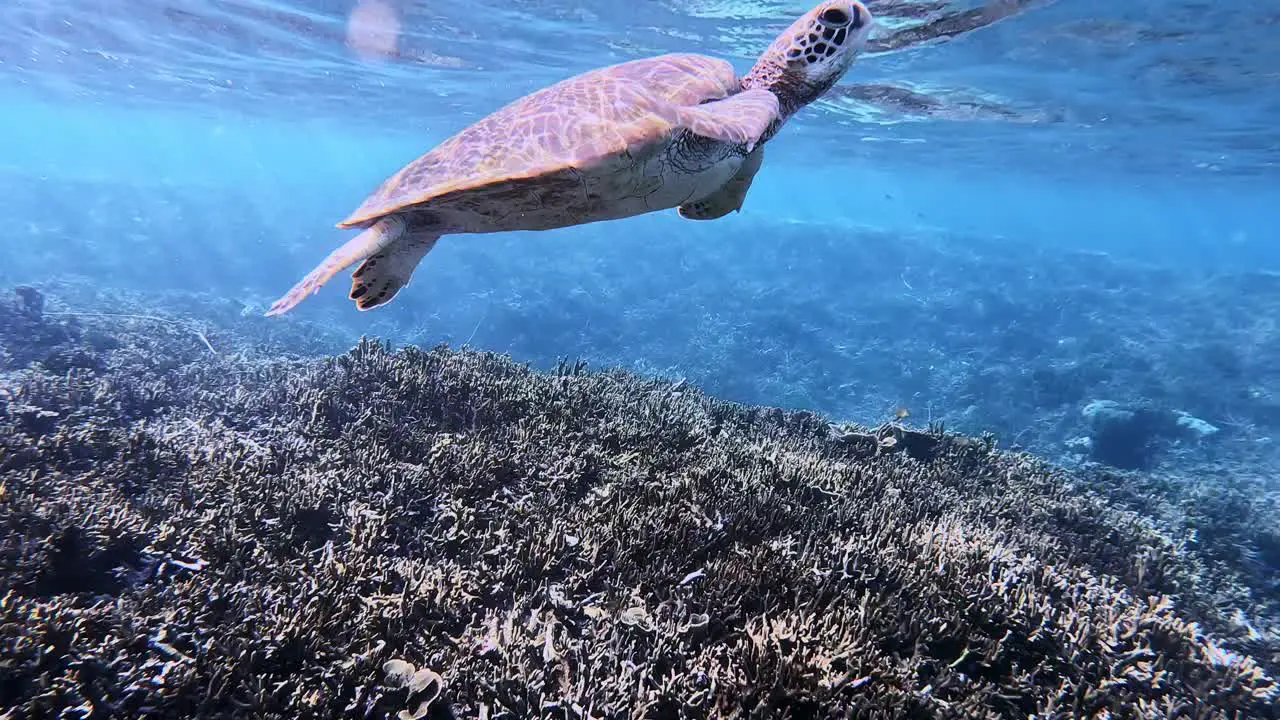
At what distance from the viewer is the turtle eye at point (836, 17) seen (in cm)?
418

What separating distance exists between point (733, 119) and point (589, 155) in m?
1.10

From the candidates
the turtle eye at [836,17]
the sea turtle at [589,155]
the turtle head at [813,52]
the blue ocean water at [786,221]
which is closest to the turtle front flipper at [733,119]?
the sea turtle at [589,155]

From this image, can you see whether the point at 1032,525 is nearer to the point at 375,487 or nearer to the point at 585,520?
the point at 585,520

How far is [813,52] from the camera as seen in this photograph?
4449 mm

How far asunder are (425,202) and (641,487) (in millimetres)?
2626

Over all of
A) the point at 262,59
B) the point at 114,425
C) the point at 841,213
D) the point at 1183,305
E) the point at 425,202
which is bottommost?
the point at 841,213

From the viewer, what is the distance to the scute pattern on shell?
3.44m

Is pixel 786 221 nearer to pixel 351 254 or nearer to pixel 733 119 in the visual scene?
pixel 733 119

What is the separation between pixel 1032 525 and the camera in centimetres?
569

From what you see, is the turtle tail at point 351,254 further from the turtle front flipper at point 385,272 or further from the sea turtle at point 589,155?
the turtle front flipper at point 385,272

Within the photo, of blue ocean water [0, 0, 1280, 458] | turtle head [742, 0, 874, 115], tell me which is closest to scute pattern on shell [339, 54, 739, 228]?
turtle head [742, 0, 874, 115]

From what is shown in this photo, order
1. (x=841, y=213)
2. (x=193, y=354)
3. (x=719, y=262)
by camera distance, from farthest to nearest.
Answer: (x=841, y=213), (x=719, y=262), (x=193, y=354)

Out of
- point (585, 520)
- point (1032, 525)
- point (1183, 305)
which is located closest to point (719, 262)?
point (1183, 305)

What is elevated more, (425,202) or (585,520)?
(425,202)
